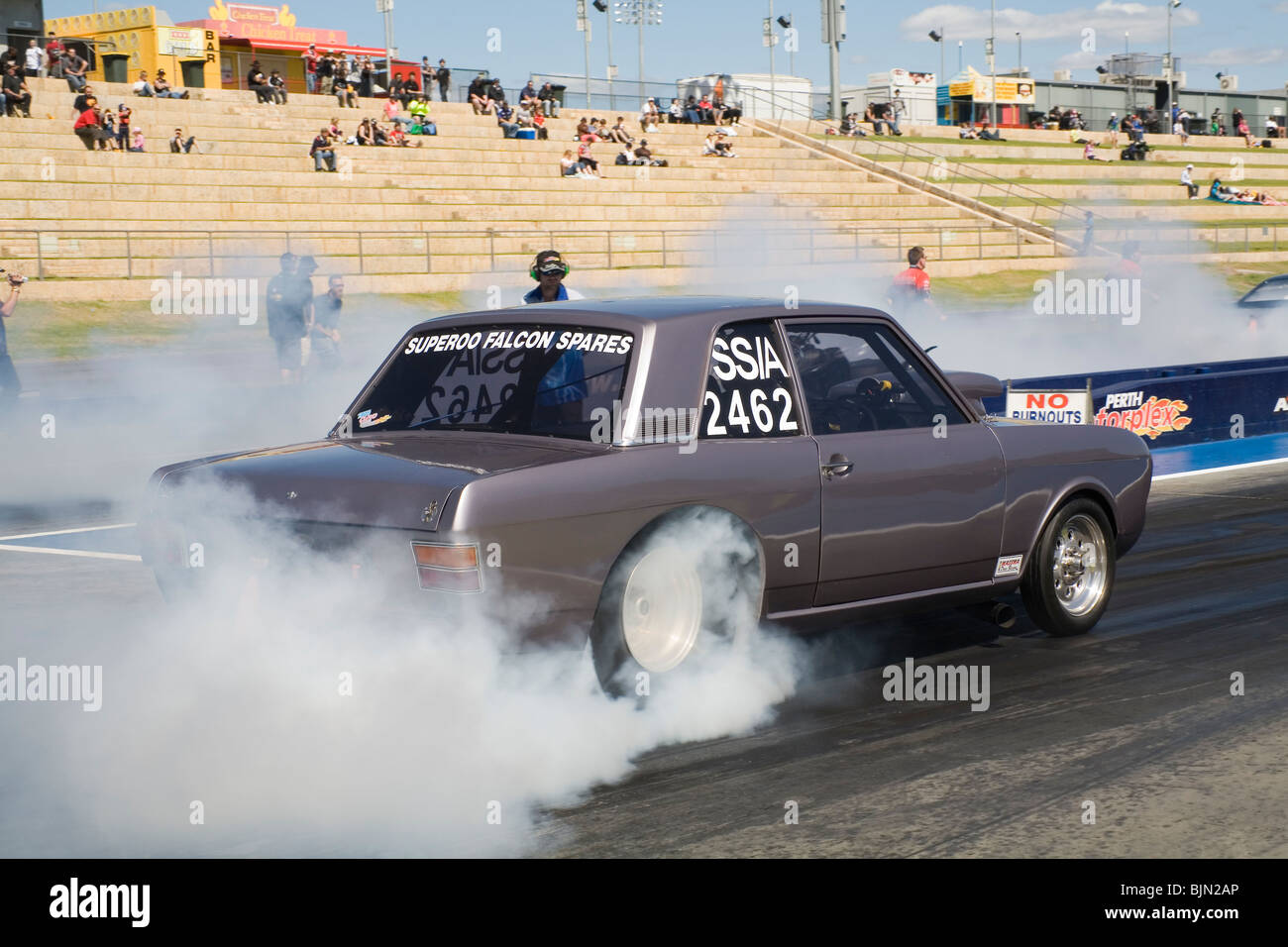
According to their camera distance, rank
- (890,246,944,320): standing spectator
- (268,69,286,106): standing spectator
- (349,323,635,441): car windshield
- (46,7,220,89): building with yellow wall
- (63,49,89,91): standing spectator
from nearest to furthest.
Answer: (349,323,635,441): car windshield
(890,246,944,320): standing spectator
(63,49,89,91): standing spectator
(268,69,286,106): standing spectator
(46,7,220,89): building with yellow wall

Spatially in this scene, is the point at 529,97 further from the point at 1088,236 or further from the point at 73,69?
the point at 1088,236

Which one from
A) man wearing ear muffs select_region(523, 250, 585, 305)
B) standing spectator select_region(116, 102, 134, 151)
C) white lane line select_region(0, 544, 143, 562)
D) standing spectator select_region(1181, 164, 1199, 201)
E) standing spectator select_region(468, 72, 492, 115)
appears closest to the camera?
white lane line select_region(0, 544, 143, 562)

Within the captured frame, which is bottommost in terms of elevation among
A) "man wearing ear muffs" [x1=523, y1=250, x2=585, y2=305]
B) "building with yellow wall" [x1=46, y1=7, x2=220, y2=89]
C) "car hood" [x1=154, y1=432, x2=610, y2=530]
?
"car hood" [x1=154, y1=432, x2=610, y2=530]

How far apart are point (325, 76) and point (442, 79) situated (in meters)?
3.78

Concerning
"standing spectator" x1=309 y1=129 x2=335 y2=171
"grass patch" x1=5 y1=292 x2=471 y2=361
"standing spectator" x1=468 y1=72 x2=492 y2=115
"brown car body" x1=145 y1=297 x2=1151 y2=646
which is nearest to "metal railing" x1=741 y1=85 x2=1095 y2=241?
"standing spectator" x1=468 y1=72 x2=492 y2=115

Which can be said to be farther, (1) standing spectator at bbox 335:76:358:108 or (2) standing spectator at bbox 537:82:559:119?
(2) standing spectator at bbox 537:82:559:119

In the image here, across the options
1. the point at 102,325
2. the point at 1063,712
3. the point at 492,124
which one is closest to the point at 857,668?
the point at 1063,712

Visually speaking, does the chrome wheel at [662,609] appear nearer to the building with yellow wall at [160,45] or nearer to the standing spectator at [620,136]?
the standing spectator at [620,136]

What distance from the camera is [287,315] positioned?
699 inches

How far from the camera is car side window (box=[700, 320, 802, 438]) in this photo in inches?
217

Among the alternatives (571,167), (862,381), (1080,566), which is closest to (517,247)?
(571,167)

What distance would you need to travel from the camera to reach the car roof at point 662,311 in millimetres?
5547

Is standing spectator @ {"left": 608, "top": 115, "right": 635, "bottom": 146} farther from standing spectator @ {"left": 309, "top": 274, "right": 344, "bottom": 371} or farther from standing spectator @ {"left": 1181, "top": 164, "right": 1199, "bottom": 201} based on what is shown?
standing spectator @ {"left": 309, "top": 274, "right": 344, "bottom": 371}

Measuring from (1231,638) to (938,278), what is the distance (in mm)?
32356
